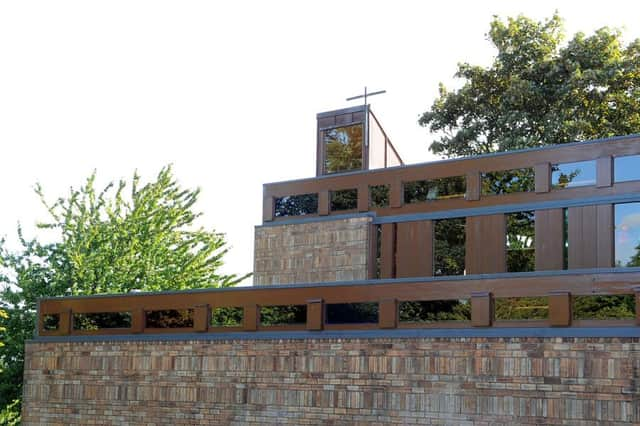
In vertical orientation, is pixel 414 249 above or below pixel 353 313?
above

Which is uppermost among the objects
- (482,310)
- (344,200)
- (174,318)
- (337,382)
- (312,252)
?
(344,200)

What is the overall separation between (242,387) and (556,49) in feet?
58.3

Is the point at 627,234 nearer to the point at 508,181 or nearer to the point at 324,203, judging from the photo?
the point at 508,181

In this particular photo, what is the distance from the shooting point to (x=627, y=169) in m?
19.9

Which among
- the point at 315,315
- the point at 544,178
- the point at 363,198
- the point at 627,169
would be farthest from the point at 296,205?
the point at 627,169

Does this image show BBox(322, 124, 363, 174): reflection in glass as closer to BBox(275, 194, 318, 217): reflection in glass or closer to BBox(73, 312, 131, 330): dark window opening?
BBox(275, 194, 318, 217): reflection in glass

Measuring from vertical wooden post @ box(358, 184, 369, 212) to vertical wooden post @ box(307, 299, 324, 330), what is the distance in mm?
4515

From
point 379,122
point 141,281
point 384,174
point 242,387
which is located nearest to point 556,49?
point 379,122

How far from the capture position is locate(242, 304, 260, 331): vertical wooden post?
19.6m

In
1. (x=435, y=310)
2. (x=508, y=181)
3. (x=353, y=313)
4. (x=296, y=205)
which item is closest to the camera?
(x=353, y=313)

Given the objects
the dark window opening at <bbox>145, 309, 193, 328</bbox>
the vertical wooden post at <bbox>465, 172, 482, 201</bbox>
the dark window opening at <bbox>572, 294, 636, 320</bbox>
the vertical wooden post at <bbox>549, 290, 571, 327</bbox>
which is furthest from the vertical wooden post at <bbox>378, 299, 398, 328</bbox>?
the dark window opening at <bbox>145, 309, 193, 328</bbox>

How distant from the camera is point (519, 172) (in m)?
21.5

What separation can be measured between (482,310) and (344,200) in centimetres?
709

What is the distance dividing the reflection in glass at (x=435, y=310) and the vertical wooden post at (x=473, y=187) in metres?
3.32
